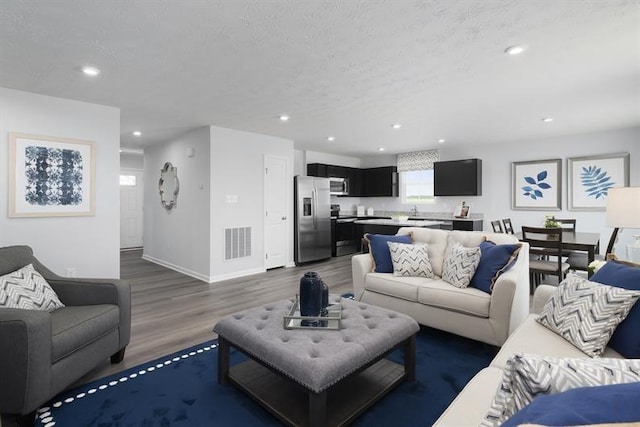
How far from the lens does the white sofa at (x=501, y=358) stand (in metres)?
1.16

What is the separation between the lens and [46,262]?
3.55m

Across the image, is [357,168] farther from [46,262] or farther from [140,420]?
[140,420]

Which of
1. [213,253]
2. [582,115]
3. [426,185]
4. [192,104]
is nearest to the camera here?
[192,104]

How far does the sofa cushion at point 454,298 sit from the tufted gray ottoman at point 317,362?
0.75 meters

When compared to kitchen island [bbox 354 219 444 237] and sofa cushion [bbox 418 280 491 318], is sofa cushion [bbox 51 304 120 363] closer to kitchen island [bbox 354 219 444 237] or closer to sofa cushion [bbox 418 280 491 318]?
sofa cushion [bbox 418 280 491 318]

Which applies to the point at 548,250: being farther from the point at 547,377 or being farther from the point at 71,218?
the point at 71,218

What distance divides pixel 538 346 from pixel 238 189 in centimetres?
448

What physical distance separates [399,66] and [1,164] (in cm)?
406

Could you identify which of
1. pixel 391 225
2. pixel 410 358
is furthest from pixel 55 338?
pixel 391 225

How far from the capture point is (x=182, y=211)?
562cm

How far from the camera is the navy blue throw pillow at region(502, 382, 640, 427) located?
1.84 ft

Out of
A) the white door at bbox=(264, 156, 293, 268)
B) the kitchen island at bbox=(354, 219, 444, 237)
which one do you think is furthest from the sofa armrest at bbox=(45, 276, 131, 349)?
the kitchen island at bbox=(354, 219, 444, 237)

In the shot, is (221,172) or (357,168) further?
(357,168)

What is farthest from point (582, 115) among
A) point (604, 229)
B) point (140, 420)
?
point (140, 420)
